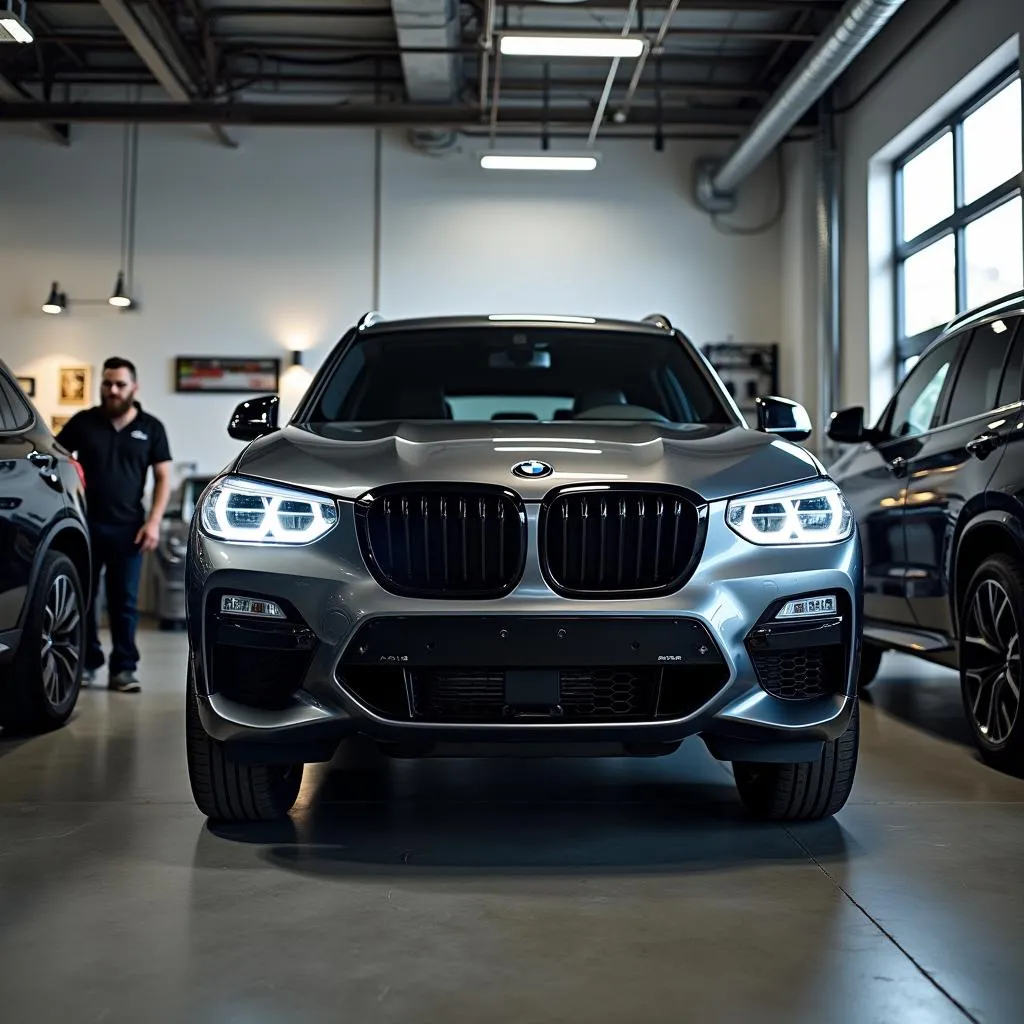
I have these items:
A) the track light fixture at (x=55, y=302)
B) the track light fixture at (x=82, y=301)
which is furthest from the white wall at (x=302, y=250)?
the track light fixture at (x=55, y=302)

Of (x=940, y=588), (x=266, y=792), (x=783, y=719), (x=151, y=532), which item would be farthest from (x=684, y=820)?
(x=151, y=532)

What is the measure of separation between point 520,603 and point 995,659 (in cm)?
213

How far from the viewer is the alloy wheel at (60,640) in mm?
4762

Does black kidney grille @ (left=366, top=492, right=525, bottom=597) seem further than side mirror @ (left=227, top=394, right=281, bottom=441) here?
No

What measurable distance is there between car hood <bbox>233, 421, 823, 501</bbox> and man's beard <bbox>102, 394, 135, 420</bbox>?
11.9ft

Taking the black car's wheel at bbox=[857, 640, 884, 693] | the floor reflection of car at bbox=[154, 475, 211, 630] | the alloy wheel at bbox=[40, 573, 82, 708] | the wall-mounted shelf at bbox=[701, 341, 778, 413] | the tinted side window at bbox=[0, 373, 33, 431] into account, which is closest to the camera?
the tinted side window at bbox=[0, 373, 33, 431]

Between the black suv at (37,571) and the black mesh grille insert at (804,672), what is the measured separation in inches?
105

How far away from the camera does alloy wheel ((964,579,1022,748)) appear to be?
13.1ft

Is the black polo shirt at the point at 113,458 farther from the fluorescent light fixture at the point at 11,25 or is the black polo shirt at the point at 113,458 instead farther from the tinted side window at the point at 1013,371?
the tinted side window at the point at 1013,371

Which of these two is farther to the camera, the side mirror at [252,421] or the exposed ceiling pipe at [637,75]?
the exposed ceiling pipe at [637,75]

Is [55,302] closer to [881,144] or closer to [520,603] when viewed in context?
[881,144]

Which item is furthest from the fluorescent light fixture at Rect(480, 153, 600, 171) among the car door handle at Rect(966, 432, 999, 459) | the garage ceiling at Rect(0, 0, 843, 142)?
the car door handle at Rect(966, 432, 999, 459)

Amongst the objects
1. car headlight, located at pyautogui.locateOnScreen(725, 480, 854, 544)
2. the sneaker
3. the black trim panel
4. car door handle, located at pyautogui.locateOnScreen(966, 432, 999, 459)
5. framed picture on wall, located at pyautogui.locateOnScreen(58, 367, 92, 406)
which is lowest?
the sneaker

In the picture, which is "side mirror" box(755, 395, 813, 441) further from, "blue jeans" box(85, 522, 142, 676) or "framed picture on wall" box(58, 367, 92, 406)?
"framed picture on wall" box(58, 367, 92, 406)
